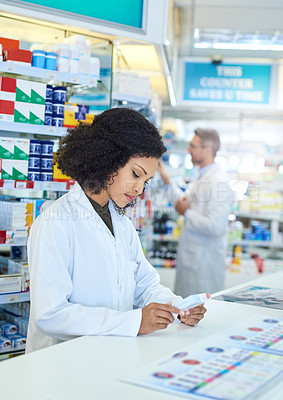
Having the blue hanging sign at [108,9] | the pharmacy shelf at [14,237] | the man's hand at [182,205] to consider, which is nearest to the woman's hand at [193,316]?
the pharmacy shelf at [14,237]

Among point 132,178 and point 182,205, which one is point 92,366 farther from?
point 182,205

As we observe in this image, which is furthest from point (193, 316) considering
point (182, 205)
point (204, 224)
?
point (182, 205)

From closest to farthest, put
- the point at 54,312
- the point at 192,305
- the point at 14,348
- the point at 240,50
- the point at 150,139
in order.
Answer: the point at 54,312 < the point at 192,305 < the point at 150,139 < the point at 14,348 < the point at 240,50

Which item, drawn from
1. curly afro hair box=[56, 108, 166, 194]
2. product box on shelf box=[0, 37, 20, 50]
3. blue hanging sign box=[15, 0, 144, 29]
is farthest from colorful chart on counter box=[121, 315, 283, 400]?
blue hanging sign box=[15, 0, 144, 29]

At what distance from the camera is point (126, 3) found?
3639mm

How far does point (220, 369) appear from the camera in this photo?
1461mm

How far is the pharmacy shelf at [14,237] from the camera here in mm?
3283

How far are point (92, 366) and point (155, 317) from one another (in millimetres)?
436

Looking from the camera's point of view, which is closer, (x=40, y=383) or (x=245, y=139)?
(x=40, y=383)

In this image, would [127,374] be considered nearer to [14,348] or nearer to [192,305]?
[192,305]

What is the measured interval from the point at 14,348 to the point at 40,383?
2.23m

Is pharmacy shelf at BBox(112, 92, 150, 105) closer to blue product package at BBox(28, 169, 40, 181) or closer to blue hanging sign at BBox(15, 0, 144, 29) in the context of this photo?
blue hanging sign at BBox(15, 0, 144, 29)

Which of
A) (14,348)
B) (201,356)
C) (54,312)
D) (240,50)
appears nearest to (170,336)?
(201,356)

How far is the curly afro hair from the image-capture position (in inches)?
82.7
